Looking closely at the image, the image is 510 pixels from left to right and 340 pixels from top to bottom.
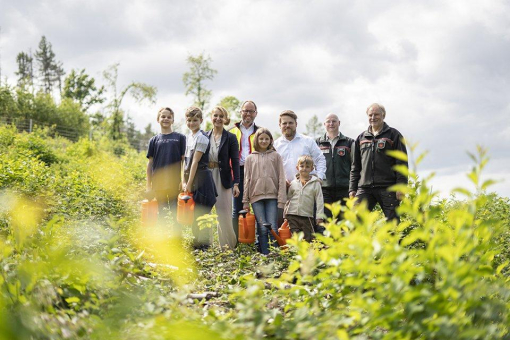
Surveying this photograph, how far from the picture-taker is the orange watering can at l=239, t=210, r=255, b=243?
6660 mm

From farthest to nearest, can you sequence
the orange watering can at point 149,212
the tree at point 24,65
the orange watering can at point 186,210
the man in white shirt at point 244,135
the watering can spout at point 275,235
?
the tree at point 24,65 → the man in white shirt at point 244,135 → the orange watering can at point 149,212 → the orange watering can at point 186,210 → the watering can spout at point 275,235

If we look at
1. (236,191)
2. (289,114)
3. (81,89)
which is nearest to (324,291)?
(236,191)

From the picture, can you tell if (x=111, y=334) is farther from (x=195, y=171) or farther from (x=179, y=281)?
(x=195, y=171)

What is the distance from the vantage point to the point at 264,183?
21.6ft

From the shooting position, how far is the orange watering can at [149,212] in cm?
720

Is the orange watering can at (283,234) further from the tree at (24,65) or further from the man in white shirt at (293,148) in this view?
the tree at (24,65)

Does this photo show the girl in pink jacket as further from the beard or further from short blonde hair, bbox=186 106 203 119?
short blonde hair, bbox=186 106 203 119

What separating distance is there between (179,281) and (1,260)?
199 centimetres

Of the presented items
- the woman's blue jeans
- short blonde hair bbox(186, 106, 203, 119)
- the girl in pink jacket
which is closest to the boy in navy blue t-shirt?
short blonde hair bbox(186, 106, 203, 119)

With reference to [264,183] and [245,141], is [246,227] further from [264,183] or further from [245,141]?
[245,141]

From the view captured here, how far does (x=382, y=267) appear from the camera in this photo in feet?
6.25

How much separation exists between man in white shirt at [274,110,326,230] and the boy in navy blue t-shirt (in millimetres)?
1443

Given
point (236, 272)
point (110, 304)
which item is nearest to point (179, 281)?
point (236, 272)

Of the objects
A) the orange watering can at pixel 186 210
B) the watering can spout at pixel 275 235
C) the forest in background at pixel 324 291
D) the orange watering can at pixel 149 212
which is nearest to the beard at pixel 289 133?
the watering can spout at pixel 275 235
